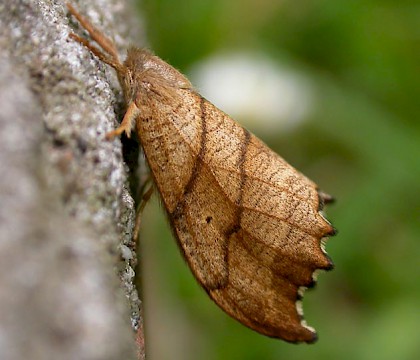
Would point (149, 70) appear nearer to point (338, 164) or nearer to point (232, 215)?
point (232, 215)

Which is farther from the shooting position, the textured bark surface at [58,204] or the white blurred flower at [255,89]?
the white blurred flower at [255,89]

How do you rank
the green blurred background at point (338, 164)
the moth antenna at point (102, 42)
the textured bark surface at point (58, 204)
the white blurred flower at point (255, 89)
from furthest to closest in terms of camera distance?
1. the white blurred flower at point (255, 89)
2. the green blurred background at point (338, 164)
3. the moth antenna at point (102, 42)
4. the textured bark surface at point (58, 204)

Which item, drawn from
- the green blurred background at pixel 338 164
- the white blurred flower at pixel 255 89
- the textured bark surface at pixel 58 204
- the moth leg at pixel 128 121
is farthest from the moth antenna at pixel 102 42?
the white blurred flower at pixel 255 89

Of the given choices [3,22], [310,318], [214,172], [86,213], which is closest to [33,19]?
[3,22]

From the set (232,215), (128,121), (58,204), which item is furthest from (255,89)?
(58,204)

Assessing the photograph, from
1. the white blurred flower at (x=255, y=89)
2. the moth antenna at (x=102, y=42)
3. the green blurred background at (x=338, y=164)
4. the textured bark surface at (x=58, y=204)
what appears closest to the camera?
the textured bark surface at (x=58, y=204)

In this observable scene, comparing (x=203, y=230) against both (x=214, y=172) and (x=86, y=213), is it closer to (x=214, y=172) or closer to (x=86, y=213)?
(x=214, y=172)

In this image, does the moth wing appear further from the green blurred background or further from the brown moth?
the green blurred background

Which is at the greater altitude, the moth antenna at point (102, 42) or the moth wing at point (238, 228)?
the moth antenna at point (102, 42)

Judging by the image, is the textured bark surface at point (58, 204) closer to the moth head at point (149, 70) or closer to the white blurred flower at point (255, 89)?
the moth head at point (149, 70)
